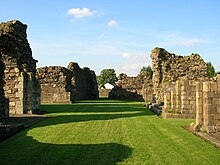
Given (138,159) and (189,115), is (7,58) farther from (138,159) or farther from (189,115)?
(138,159)

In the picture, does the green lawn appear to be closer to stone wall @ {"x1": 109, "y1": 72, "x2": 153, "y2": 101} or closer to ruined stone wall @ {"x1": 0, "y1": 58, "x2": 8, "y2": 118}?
ruined stone wall @ {"x1": 0, "y1": 58, "x2": 8, "y2": 118}

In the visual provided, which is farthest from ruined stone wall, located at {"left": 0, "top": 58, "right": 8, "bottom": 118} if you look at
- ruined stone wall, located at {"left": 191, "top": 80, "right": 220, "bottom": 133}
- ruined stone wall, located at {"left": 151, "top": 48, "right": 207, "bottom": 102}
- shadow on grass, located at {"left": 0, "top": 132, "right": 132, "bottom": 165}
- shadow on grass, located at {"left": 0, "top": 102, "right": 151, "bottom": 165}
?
ruined stone wall, located at {"left": 151, "top": 48, "right": 207, "bottom": 102}

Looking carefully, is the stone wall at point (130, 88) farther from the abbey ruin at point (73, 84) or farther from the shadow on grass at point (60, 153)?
the shadow on grass at point (60, 153)

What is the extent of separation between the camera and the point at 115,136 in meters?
9.08

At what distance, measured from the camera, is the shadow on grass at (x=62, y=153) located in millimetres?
6270

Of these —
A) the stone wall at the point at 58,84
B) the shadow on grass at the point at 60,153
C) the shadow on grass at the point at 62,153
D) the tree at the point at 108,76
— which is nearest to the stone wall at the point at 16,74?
the shadow on grass at the point at 60,153

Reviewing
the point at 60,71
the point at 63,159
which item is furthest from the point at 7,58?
the point at 60,71

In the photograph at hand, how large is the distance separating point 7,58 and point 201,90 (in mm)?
10522

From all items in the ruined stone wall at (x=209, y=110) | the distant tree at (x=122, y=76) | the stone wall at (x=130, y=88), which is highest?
the distant tree at (x=122, y=76)

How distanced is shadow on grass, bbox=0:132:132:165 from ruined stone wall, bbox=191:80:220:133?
3.57m

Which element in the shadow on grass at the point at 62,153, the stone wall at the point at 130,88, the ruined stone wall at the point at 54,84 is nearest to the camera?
the shadow on grass at the point at 62,153

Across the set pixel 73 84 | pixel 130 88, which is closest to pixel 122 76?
pixel 130 88

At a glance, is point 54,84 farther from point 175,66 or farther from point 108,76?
point 108,76

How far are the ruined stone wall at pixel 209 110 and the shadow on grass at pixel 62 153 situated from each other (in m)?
3.57
